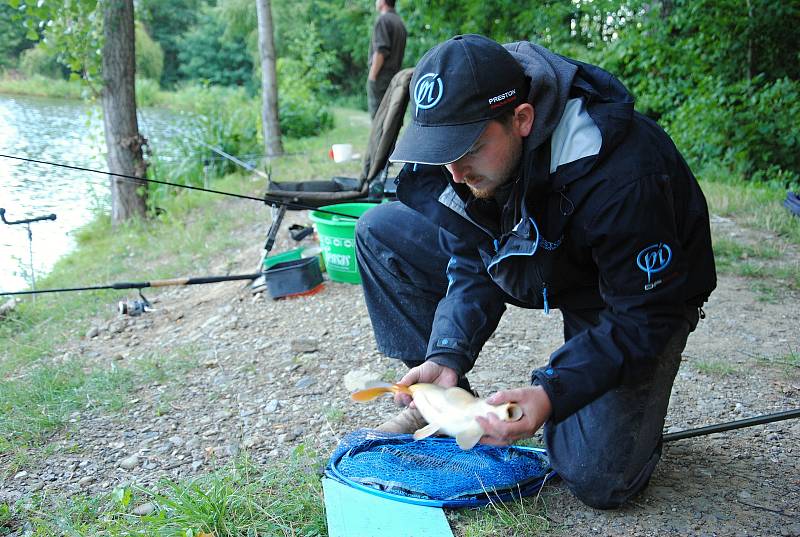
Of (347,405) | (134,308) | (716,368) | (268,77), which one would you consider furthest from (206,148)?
(716,368)

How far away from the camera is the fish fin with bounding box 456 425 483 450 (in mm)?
1752

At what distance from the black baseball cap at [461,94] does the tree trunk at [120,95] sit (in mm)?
6059

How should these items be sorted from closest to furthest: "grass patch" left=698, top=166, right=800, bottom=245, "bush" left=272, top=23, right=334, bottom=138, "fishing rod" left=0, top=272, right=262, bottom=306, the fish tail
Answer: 1. the fish tail
2. "fishing rod" left=0, top=272, right=262, bottom=306
3. "grass patch" left=698, top=166, right=800, bottom=245
4. "bush" left=272, top=23, right=334, bottom=138

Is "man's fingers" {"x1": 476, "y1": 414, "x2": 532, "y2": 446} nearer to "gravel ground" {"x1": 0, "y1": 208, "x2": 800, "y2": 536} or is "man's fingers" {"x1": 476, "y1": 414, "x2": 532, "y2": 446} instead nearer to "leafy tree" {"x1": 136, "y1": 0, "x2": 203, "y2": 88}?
"gravel ground" {"x1": 0, "y1": 208, "x2": 800, "y2": 536}

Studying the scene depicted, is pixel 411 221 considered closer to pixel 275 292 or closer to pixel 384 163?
pixel 275 292

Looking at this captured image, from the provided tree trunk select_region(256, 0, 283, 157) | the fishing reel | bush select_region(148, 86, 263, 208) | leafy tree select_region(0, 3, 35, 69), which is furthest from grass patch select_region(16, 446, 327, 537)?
leafy tree select_region(0, 3, 35, 69)

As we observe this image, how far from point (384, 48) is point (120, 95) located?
2.76 m

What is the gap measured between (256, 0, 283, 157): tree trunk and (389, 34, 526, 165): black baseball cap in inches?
278

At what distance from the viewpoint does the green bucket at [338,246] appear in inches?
171

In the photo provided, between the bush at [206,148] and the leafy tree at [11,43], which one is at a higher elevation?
the leafy tree at [11,43]

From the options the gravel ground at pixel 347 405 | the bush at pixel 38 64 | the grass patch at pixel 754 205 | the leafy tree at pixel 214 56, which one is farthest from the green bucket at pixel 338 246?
the leafy tree at pixel 214 56

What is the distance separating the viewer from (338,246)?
14.6 ft

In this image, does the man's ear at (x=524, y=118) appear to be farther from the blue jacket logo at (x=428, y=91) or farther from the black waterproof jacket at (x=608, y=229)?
the blue jacket logo at (x=428, y=91)

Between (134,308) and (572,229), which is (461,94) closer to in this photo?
(572,229)
